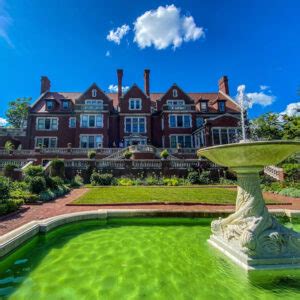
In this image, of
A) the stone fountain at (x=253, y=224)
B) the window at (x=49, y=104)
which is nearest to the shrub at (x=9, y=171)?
the stone fountain at (x=253, y=224)

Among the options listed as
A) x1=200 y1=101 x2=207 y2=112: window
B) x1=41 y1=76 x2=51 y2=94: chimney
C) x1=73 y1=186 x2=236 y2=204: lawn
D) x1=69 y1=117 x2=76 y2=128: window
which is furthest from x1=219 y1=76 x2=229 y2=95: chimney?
x1=73 y1=186 x2=236 y2=204: lawn

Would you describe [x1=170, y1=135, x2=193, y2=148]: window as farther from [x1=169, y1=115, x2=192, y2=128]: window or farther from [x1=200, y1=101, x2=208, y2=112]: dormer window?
[x1=200, y1=101, x2=208, y2=112]: dormer window

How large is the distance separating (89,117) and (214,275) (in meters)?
36.3

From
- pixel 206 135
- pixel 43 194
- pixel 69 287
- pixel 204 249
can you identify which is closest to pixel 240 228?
pixel 204 249

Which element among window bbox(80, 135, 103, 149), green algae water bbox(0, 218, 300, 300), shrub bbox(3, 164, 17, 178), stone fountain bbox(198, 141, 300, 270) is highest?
window bbox(80, 135, 103, 149)

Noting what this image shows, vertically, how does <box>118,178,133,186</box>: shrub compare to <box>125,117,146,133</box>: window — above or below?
below

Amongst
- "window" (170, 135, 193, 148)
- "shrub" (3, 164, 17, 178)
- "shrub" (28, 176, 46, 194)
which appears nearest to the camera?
"shrub" (28, 176, 46, 194)

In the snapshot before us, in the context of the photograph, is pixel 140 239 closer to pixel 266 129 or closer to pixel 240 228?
pixel 240 228

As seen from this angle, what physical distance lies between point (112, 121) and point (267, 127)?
80.0 feet

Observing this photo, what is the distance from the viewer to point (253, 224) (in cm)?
547

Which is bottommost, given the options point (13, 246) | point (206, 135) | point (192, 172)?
point (13, 246)

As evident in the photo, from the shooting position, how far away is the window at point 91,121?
126 feet

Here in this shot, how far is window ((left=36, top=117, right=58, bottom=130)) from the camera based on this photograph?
39.2 m

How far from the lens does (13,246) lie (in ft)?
18.9
